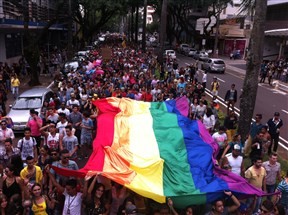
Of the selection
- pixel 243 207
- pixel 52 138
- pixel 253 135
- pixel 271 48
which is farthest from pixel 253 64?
pixel 271 48

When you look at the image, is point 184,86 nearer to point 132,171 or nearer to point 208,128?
point 208,128

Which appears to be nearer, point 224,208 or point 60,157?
point 224,208

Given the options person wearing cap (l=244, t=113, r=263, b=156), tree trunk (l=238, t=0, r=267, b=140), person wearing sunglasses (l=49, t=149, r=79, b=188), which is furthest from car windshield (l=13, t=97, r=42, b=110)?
person wearing cap (l=244, t=113, r=263, b=156)

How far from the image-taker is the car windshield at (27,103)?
1269 centimetres

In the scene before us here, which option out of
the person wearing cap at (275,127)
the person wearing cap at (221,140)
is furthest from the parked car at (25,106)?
the person wearing cap at (275,127)

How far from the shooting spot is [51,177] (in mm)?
6305

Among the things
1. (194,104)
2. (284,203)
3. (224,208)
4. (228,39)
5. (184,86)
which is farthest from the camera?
(228,39)

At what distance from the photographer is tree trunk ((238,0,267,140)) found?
10312 millimetres

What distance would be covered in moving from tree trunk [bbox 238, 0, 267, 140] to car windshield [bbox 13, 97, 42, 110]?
7357 millimetres

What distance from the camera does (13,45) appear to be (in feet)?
90.9

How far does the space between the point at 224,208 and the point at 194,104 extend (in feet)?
19.5

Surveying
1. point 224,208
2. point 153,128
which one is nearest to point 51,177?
point 224,208

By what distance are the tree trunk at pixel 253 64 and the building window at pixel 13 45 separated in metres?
20.2

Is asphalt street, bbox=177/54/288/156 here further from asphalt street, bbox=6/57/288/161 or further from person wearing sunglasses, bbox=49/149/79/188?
person wearing sunglasses, bbox=49/149/79/188
